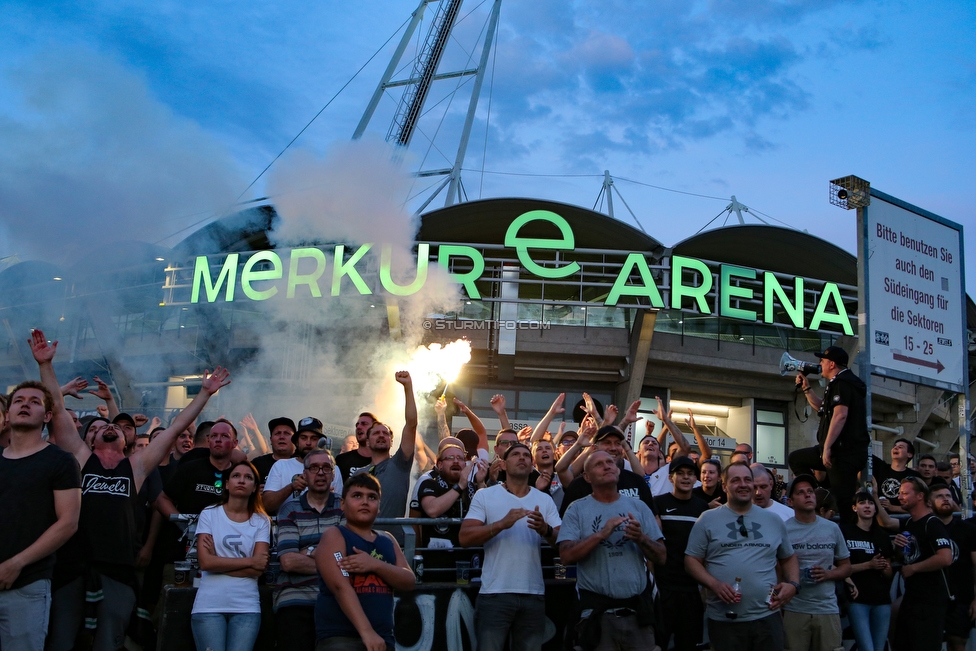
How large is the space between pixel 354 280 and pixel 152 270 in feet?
18.5

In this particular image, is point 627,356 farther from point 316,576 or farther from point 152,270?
point 316,576

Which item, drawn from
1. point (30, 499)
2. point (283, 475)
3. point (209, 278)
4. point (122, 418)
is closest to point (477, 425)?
point (283, 475)

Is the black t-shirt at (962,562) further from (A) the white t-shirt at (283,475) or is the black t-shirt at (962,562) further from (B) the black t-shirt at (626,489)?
(A) the white t-shirt at (283,475)

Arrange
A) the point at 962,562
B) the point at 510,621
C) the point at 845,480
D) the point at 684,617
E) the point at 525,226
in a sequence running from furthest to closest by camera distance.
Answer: the point at 525,226
the point at 962,562
the point at 845,480
the point at 684,617
the point at 510,621

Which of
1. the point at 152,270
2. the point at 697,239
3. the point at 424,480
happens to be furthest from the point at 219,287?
the point at 424,480

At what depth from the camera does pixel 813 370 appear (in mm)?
8594

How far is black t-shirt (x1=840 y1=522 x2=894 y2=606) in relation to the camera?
775 centimetres

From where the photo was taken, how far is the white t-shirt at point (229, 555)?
230 inches

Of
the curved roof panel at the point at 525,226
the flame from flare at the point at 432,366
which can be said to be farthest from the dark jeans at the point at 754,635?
the curved roof panel at the point at 525,226

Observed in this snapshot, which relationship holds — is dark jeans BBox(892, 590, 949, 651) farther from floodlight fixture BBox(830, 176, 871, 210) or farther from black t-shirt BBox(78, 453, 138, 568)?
black t-shirt BBox(78, 453, 138, 568)

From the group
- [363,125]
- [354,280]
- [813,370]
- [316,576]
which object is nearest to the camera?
[316,576]

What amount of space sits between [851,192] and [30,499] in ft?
24.4

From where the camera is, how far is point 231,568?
19.2 feet

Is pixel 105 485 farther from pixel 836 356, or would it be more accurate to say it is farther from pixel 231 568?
pixel 836 356
